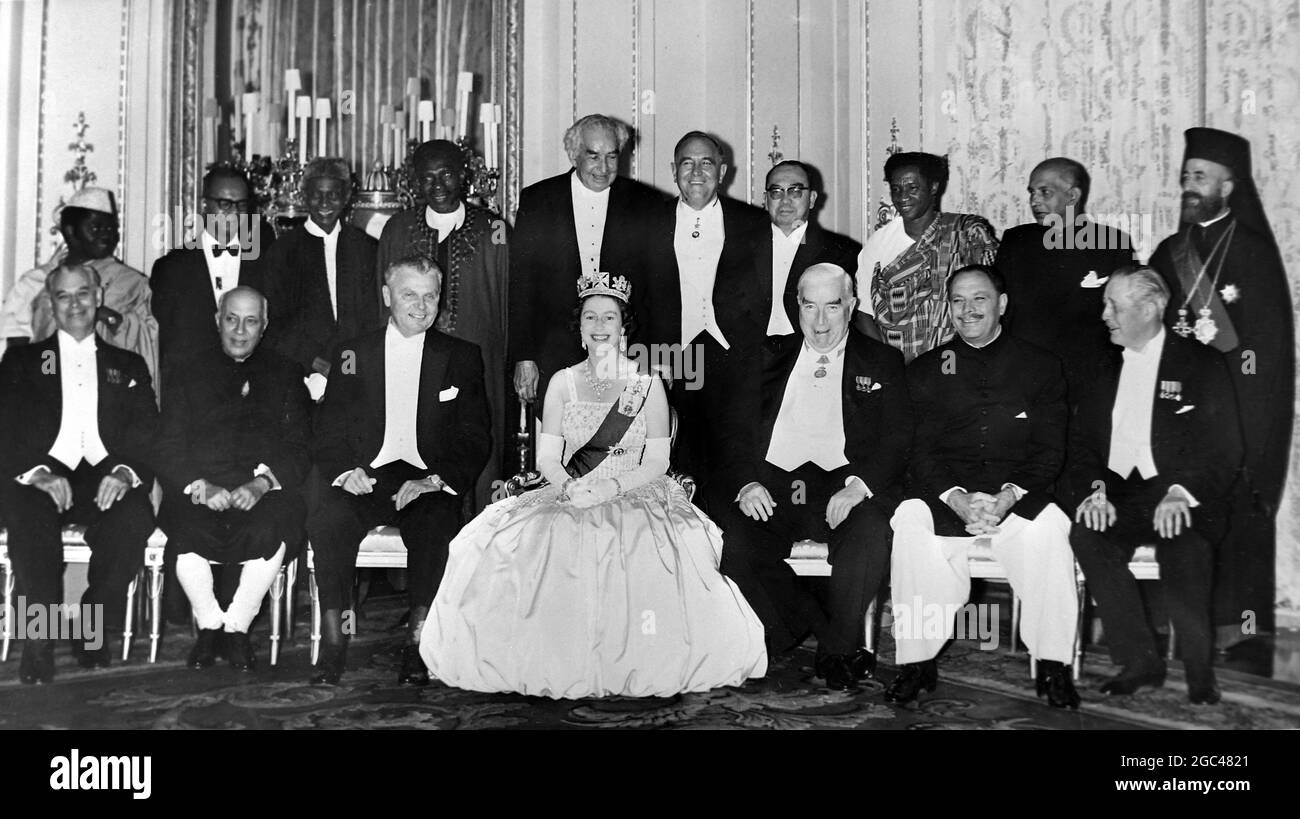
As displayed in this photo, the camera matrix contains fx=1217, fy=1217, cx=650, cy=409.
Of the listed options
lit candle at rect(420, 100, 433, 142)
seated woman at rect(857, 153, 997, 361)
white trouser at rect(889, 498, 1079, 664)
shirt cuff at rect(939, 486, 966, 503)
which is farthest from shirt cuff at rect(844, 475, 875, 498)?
lit candle at rect(420, 100, 433, 142)

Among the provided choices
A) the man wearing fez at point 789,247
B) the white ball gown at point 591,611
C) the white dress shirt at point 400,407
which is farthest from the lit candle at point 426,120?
the white ball gown at point 591,611

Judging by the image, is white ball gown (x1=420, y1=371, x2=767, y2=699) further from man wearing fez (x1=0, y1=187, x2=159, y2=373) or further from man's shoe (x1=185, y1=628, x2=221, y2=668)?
man wearing fez (x1=0, y1=187, x2=159, y2=373)

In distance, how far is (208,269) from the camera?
4.48 metres

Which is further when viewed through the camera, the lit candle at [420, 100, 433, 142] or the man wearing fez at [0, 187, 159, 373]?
the lit candle at [420, 100, 433, 142]

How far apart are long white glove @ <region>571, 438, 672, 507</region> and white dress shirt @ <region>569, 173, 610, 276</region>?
808 mm

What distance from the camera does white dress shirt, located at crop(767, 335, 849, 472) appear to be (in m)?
4.04

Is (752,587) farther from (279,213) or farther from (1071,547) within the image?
(279,213)

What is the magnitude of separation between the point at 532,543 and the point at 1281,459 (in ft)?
8.23

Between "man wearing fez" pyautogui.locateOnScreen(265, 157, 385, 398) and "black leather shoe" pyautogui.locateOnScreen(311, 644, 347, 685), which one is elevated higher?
"man wearing fez" pyautogui.locateOnScreen(265, 157, 385, 398)

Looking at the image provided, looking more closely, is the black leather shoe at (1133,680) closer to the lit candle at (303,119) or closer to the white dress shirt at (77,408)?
the white dress shirt at (77,408)

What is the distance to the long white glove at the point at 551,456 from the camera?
393cm

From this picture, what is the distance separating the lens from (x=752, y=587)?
150 inches
